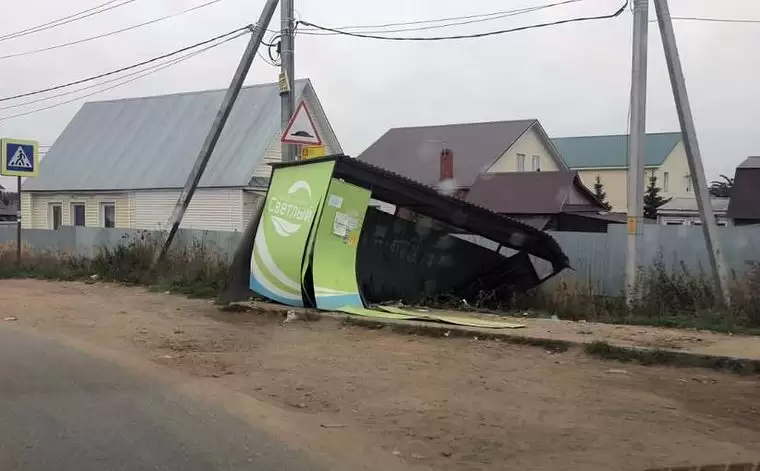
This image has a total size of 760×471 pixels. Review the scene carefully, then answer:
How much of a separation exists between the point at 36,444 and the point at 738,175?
27.1m

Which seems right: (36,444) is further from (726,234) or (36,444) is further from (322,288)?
(726,234)

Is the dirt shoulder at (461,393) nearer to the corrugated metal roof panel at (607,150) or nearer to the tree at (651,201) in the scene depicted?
the tree at (651,201)

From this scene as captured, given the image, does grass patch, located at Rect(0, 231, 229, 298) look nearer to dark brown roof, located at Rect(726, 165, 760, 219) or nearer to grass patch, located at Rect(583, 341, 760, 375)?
grass patch, located at Rect(583, 341, 760, 375)

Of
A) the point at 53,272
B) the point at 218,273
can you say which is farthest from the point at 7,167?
the point at 218,273

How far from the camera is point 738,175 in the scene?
90.2 feet

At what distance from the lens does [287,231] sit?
12.8 meters

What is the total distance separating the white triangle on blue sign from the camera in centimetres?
2027

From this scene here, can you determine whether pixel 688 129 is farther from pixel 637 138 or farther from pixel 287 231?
pixel 287 231

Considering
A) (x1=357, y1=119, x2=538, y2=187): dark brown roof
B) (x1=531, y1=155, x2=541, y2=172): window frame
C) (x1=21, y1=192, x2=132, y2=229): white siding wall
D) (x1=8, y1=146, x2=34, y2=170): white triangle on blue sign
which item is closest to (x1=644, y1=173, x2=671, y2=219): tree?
(x1=531, y1=155, x2=541, y2=172): window frame

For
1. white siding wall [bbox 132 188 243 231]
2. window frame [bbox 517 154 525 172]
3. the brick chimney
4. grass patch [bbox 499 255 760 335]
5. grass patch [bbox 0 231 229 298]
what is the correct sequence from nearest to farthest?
grass patch [bbox 499 255 760 335], grass patch [bbox 0 231 229 298], white siding wall [bbox 132 188 243 231], the brick chimney, window frame [bbox 517 154 525 172]

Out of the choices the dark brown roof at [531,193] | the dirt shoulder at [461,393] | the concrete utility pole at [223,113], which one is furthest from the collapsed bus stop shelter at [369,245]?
the dark brown roof at [531,193]

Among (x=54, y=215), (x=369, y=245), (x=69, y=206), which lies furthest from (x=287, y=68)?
(x=54, y=215)

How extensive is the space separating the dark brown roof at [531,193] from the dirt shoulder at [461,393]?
48.5 feet

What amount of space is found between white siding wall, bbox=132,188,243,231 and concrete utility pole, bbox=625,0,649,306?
1803cm
